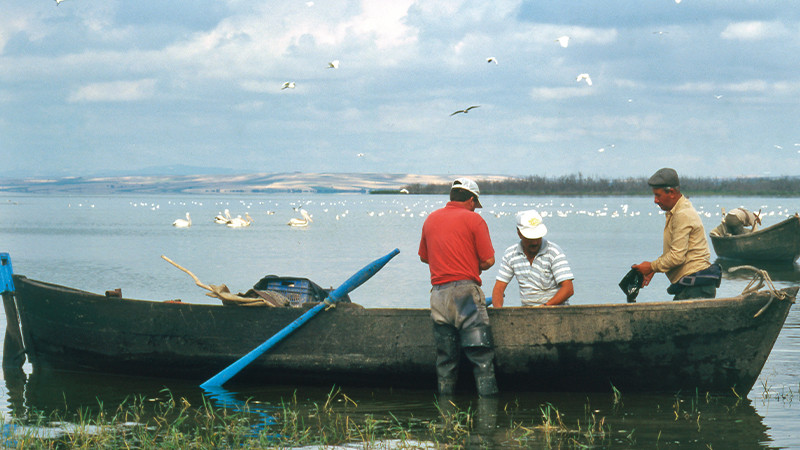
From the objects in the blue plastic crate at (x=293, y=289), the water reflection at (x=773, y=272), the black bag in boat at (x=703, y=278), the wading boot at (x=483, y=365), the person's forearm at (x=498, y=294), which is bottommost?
the water reflection at (x=773, y=272)

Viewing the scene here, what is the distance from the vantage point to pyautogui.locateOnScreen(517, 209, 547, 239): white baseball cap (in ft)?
26.1

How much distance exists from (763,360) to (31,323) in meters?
8.19

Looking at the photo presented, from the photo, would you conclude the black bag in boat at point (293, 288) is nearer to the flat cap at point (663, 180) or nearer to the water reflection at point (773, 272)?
the flat cap at point (663, 180)

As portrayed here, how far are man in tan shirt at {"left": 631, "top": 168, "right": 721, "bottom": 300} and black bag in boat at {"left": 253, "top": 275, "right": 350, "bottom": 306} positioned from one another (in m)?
3.92

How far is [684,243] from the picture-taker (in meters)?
8.23

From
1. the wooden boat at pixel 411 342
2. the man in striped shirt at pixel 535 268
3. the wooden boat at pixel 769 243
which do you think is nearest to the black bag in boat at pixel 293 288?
the wooden boat at pixel 411 342

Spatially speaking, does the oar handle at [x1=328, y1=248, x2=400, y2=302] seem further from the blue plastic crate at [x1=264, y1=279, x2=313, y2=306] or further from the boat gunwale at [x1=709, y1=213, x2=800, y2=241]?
the boat gunwale at [x1=709, y1=213, x2=800, y2=241]

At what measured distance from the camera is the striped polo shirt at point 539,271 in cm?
818

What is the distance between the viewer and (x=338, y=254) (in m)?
32.6

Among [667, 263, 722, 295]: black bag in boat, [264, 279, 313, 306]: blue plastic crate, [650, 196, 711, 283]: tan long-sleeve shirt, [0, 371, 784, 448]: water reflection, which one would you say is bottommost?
[0, 371, 784, 448]: water reflection

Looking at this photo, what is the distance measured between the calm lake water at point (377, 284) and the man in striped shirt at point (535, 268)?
3.48 ft

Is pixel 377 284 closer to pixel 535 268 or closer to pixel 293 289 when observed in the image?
pixel 293 289

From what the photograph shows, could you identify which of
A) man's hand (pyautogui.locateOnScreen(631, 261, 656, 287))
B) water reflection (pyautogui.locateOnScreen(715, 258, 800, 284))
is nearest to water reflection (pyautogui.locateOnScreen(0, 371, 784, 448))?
man's hand (pyautogui.locateOnScreen(631, 261, 656, 287))

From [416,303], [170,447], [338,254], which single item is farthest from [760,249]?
[170,447]
